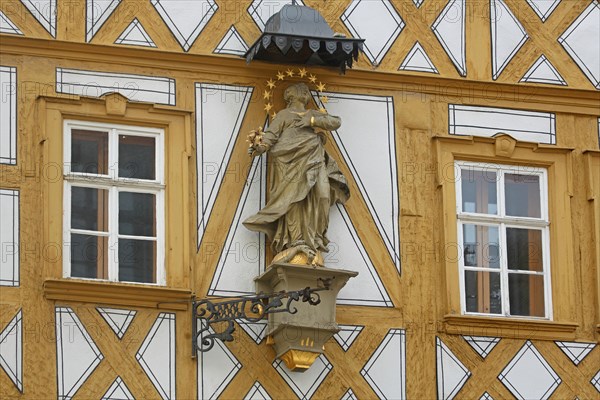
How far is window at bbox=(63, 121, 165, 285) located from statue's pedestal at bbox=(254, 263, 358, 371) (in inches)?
36.6

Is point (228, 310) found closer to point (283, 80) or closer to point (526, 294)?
point (283, 80)

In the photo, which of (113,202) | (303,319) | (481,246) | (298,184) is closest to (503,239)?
(481,246)

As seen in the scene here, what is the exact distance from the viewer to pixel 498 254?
649 inches

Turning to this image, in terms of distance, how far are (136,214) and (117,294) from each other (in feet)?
2.36

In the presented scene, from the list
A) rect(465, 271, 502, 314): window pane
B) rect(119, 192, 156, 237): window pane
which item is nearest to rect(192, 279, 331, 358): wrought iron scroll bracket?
rect(119, 192, 156, 237): window pane

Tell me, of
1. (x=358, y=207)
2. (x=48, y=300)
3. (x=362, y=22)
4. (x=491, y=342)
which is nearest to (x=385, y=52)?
(x=362, y=22)

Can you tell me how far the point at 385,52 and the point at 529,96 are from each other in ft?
4.17

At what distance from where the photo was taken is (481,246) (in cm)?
1647

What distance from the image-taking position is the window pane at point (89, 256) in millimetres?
15375

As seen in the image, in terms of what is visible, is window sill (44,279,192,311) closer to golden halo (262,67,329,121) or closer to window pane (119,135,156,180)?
window pane (119,135,156,180)

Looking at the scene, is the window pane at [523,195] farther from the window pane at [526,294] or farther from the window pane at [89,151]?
the window pane at [89,151]

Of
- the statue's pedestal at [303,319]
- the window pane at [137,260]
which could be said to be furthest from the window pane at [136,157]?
the statue's pedestal at [303,319]

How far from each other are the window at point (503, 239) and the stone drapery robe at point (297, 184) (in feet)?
4.04

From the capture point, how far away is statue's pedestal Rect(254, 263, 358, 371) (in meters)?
15.4
